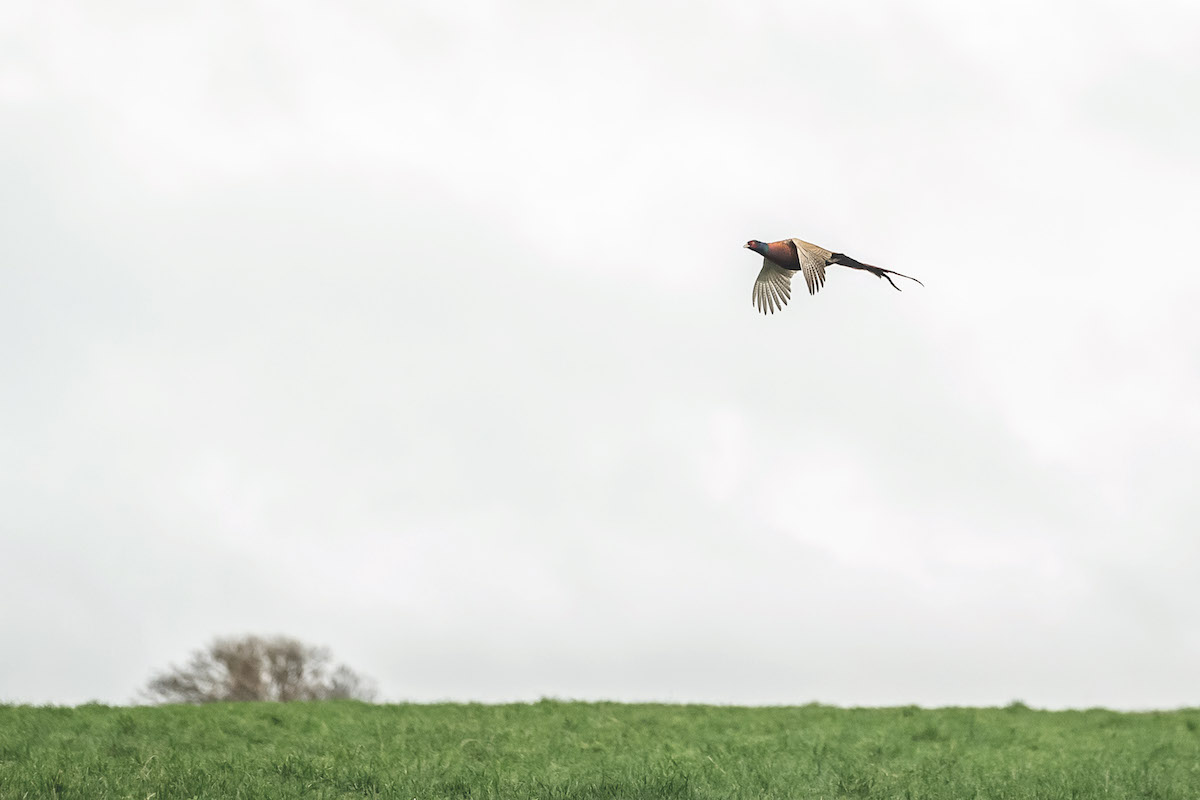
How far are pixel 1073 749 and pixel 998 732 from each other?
137 centimetres

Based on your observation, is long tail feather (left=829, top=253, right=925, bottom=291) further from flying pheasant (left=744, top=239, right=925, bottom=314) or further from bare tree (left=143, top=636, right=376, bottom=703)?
bare tree (left=143, top=636, right=376, bottom=703)

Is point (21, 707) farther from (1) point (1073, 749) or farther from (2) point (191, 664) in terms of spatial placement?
(1) point (1073, 749)

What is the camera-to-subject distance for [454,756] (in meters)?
12.9

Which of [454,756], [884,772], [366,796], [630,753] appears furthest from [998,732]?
[366,796]

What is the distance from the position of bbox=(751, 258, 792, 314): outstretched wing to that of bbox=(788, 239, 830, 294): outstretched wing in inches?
46.5

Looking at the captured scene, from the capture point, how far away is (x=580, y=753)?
13.7m

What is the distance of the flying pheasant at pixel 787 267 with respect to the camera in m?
7.30

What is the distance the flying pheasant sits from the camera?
287 inches

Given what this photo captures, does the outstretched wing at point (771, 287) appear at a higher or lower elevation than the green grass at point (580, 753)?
higher

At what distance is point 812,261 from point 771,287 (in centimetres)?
148

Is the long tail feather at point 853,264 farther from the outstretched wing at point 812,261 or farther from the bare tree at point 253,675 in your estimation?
the bare tree at point 253,675

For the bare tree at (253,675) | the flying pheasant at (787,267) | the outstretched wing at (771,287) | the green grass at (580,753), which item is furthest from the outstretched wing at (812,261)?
the bare tree at (253,675)

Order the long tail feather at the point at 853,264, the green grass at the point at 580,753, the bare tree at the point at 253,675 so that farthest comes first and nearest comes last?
the bare tree at the point at 253,675
the green grass at the point at 580,753
the long tail feather at the point at 853,264

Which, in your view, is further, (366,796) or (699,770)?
(699,770)
